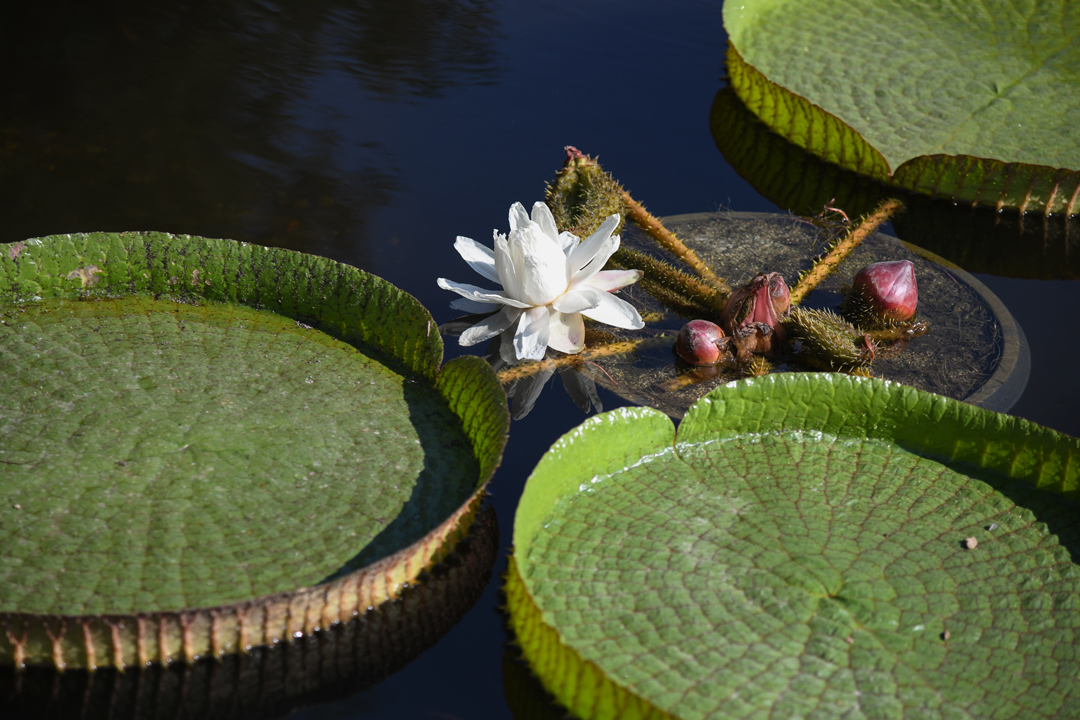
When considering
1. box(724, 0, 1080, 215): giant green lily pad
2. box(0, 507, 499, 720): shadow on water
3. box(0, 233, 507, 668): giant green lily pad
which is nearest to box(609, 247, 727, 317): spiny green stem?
box(0, 233, 507, 668): giant green lily pad

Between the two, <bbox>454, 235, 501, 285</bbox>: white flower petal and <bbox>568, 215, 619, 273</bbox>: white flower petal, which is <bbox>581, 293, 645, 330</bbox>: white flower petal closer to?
<bbox>568, 215, 619, 273</bbox>: white flower petal

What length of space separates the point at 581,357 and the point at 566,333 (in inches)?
2.7

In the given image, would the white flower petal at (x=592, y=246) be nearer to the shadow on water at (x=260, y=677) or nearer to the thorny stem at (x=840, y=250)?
the thorny stem at (x=840, y=250)

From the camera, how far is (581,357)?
1.85 meters

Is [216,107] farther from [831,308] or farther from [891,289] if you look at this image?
[891,289]

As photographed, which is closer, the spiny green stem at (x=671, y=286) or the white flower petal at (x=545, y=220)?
the white flower petal at (x=545, y=220)

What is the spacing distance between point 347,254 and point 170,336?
0.50 meters

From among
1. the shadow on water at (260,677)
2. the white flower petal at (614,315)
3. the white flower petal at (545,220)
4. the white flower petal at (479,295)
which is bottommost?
the shadow on water at (260,677)

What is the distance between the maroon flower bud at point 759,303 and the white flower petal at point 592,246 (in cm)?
28

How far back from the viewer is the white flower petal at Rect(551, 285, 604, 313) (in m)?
1.74

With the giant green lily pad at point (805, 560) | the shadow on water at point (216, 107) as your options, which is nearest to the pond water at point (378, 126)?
the shadow on water at point (216, 107)

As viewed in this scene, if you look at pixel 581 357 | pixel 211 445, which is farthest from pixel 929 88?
pixel 211 445

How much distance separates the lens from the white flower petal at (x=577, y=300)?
5.70ft

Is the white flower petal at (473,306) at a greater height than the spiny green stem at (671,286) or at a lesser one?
lesser
